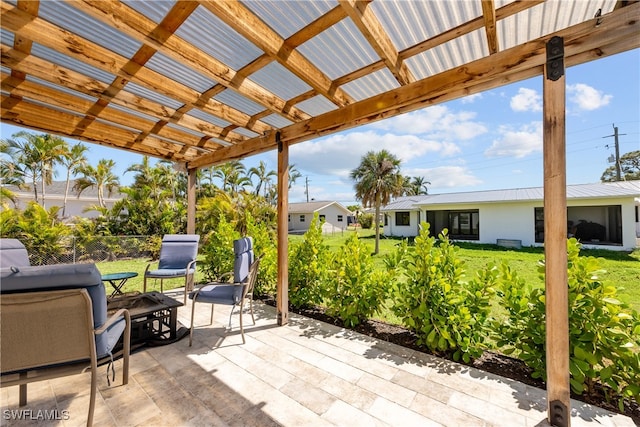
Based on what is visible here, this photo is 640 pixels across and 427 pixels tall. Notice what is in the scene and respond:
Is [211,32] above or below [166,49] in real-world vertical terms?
above

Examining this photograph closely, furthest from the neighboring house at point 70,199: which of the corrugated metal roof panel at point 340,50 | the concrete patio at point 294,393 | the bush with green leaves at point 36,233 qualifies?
the corrugated metal roof panel at point 340,50

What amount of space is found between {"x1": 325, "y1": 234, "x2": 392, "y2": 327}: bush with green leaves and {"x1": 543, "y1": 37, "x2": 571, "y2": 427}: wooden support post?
5.22 ft

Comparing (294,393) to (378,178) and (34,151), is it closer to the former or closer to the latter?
(378,178)

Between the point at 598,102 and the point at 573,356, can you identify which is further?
the point at 598,102

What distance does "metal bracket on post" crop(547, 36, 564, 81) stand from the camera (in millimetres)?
1755

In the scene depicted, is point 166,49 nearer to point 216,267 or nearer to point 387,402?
point 387,402

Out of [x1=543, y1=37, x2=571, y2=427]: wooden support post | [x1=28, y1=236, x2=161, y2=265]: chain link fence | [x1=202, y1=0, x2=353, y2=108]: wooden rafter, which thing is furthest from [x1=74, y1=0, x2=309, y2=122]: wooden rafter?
[x1=28, y1=236, x2=161, y2=265]: chain link fence

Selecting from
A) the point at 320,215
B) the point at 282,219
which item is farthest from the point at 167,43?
the point at 320,215

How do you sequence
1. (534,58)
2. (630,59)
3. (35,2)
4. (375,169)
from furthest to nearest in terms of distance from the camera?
(375,169), (630,59), (534,58), (35,2)

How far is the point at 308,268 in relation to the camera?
3.92 m

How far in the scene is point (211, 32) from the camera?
1992mm

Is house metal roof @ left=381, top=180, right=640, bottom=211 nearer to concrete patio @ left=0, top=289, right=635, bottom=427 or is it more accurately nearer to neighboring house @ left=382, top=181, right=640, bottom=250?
neighboring house @ left=382, top=181, right=640, bottom=250

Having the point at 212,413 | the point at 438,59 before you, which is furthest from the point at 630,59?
the point at 212,413

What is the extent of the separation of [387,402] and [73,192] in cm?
2365
